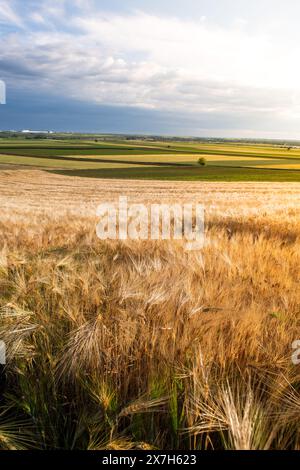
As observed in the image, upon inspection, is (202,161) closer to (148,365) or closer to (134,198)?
(134,198)

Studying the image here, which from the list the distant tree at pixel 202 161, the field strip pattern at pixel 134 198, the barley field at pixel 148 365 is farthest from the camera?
the distant tree at pixel 202 161

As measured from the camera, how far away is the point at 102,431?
167cm

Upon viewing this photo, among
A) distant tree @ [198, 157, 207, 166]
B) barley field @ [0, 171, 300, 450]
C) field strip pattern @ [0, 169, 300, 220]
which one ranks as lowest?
field strip pattern @ [0, 169, 300, 220]

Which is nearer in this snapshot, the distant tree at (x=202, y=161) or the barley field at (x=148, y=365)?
the barley field at (x=148, y=365)

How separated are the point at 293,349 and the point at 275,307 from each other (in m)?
0.62

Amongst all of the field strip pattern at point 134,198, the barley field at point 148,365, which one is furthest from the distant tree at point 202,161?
the barley field at point 148,365

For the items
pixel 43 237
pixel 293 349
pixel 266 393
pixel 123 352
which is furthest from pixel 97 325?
pixel 43 237

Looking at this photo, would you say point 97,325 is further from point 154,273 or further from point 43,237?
point 43,237

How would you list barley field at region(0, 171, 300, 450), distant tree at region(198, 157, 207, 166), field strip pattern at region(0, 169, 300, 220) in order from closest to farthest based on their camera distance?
barley field at region(0, 171, 300, 450) → field strip pattern at region(0, 169, 300, 220) → distant tree at region(198, 157, 207, 166)

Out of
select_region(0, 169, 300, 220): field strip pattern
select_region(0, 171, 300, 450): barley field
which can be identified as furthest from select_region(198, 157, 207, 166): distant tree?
select_region(0, 171, 300, 450): barley field

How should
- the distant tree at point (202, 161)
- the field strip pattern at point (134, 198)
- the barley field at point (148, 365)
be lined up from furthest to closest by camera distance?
the distant tree at point (202, 161), the field strip pattern at point (134, 198), the barley field at point (148, 365)

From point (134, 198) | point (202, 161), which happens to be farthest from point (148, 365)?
point (202, 161)

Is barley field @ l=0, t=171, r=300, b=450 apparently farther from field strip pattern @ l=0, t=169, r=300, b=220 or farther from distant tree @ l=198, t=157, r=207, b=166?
distant tree @ l=198, t=157, r=207, b=166

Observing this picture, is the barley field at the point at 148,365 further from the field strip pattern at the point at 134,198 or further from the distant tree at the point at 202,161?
the distant tree at the point at 202,161
